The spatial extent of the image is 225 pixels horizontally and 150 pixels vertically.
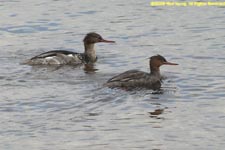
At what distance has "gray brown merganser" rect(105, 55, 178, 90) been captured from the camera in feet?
59.3

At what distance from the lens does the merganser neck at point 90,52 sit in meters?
22.3

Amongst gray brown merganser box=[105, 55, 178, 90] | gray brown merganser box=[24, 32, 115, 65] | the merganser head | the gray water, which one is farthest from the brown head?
the merganser head

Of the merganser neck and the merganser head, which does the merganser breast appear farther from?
the merganser head

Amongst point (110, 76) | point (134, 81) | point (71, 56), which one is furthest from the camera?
point (71, 56)

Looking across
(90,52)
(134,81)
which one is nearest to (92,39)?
(90,52)

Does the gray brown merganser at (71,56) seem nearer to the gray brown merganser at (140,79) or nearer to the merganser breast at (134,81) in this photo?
the gray brown merganser at (140,79)

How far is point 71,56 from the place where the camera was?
868 inches

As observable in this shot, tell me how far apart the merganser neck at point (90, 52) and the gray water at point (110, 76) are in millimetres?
299

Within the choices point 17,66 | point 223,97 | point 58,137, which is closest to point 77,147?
point 58,137

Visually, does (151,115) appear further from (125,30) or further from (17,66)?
(125,30)

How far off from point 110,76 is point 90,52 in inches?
121

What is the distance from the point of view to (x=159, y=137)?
550 inches

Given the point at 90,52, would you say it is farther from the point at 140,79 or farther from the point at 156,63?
the point at 140,79

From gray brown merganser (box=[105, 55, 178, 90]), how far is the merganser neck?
10.7ft
